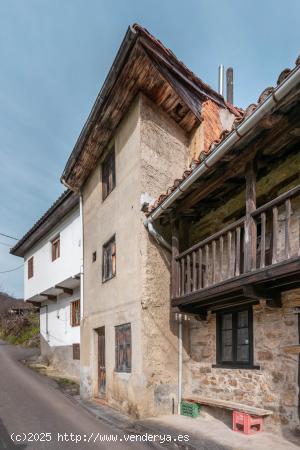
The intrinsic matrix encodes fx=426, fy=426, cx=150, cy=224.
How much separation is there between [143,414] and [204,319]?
217cm

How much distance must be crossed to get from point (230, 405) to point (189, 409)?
1358 mm

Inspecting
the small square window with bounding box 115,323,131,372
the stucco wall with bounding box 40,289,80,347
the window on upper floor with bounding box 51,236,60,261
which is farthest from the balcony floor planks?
the window on upper floor with bounding box 51,236,60,261

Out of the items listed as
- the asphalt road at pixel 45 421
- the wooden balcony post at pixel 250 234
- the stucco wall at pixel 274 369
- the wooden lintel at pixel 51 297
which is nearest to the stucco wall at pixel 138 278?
the asphalt road at pixel 45 421

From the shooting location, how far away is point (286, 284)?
6.12 metres

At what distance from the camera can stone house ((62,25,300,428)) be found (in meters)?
6.21

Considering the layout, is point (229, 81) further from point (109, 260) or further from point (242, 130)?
point (242, 130)

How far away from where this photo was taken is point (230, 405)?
7219 mm

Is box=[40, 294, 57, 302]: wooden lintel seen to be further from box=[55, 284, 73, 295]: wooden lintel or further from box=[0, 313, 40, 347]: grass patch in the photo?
box=[0, 313, 40, 347]: grass patch

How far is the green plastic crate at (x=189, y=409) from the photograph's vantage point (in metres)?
8.20

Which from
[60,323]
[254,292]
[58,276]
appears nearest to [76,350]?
[60,323]

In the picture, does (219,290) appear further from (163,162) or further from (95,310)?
(95,310)

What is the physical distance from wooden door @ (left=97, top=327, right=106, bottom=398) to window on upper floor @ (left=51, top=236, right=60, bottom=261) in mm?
4740

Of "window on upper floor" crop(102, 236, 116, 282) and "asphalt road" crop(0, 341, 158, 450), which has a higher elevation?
"window on upper floor" crop(102, 236, 116, 282)

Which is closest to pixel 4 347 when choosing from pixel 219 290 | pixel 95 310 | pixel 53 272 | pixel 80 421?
pixel 53 272
